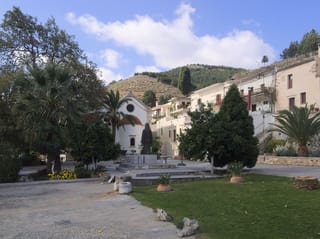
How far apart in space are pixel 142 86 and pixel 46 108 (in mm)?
90894

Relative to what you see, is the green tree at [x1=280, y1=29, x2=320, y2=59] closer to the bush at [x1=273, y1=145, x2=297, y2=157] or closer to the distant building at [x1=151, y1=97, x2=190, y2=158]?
the distant building at [x1=151, y1=97, x2=190, y2=158]

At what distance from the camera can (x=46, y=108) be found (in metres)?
20.8

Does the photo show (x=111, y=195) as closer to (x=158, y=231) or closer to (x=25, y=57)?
(x=158, y=231)

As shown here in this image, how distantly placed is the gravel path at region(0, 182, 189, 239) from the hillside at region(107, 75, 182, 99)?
286 feet

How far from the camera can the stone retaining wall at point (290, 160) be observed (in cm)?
2491

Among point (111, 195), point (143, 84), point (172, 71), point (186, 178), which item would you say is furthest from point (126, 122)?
point (172, 71)

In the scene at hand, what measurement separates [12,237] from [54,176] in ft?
43.4

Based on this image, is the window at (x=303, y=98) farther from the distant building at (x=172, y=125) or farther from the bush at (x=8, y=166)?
the bush at (x=8, y=166)

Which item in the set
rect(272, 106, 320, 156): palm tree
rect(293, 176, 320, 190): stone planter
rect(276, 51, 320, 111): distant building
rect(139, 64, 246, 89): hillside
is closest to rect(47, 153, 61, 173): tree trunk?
rect(293, 176, 320, 190): stone planter

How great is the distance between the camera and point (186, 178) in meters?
17.8

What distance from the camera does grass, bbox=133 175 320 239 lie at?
6.71 meters

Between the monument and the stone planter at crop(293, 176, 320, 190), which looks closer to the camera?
the stone planter at crop(293, 176, 320, 190)

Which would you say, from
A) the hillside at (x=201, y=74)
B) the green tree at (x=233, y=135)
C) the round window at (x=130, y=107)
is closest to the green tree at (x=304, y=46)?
the hillside at (x=201, y=74)

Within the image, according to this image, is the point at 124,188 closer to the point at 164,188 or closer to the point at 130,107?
the point at 164,188
